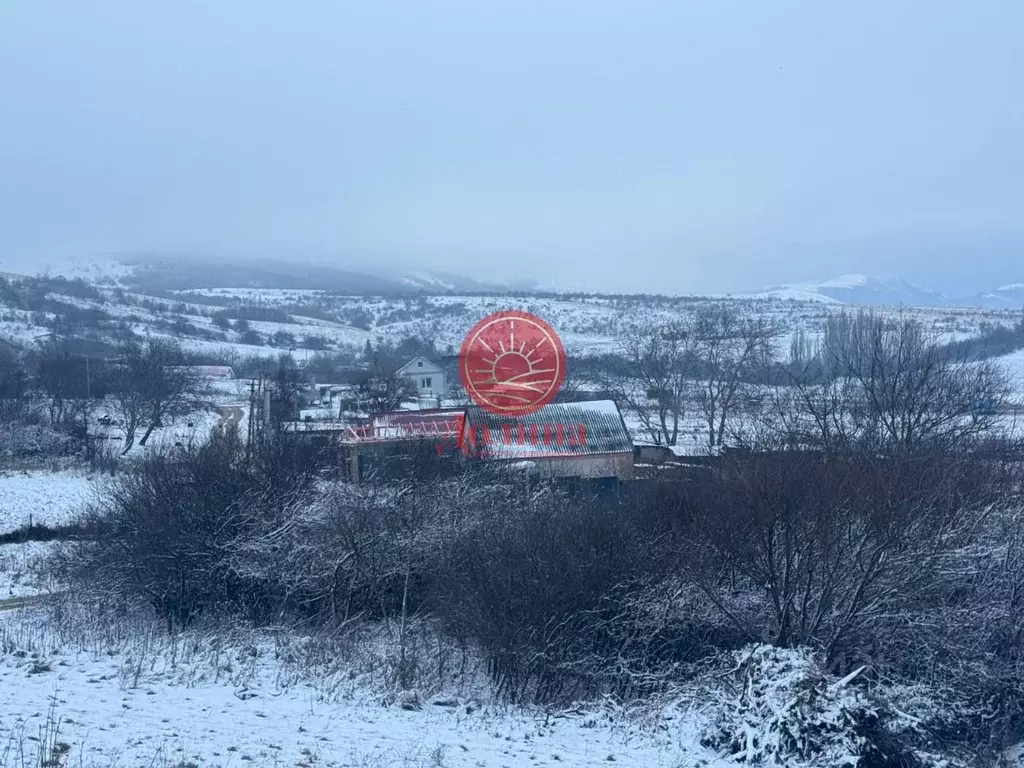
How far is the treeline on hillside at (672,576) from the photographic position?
8.41 meters

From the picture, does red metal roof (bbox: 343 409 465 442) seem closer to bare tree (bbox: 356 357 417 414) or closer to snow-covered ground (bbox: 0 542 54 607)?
snow-covered ground (bbox: 0 542 54 607)

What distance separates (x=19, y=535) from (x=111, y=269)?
153360mm

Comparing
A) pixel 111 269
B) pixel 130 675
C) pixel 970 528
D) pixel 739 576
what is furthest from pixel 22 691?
pixel 111 269

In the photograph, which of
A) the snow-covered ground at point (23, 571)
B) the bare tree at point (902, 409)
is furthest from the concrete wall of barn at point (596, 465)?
the snow-covered ground at point (23, 571)

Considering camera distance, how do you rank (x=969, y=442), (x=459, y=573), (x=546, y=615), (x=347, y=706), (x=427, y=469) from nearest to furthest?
(x=347, y=706) < (x=546, y=615) < (x=459, y=573) < (x=969, y=442) < (x=427, y=469)

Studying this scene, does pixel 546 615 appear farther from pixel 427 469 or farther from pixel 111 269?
pixel 111 269

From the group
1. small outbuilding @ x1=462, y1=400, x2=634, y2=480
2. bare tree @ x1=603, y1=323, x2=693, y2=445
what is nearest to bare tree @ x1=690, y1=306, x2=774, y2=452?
bare tree @ x1=603, y1=323, x2=693, y2=445

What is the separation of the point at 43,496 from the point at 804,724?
21.2 meters

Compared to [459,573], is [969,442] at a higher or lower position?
higher

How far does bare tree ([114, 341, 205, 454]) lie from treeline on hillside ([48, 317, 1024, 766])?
68.0 feet


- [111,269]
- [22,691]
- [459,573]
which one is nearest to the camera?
[22,691]

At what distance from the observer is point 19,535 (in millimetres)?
17875

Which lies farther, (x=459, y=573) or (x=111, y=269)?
(x=111, y=269)

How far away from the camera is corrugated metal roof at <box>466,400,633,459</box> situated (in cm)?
1766
